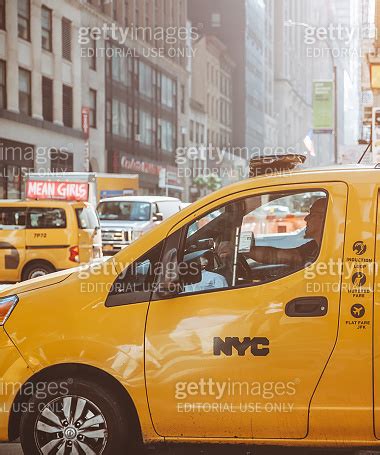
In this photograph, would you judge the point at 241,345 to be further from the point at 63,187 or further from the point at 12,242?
the point at 63,187

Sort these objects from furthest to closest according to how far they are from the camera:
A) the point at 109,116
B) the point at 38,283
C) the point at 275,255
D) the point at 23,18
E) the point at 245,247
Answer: the point at 109,116, the point at 23,18, the point at 245,247, the point at 275,255, the point at 38,283

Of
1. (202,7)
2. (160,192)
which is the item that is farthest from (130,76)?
Answer: (202,7)

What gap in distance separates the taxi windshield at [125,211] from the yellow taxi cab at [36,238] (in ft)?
25.2

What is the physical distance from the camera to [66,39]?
42.6 metres

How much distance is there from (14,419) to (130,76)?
51.0 m

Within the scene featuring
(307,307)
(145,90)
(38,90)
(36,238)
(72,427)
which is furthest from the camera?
(145,90)

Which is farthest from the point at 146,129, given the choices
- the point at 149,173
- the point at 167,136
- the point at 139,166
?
the point at 167,136

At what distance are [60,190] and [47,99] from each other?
18076 mm

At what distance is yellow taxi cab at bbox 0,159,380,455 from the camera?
450cm

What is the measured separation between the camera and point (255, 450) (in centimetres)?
486

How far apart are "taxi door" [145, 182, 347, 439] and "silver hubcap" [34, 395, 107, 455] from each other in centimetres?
37

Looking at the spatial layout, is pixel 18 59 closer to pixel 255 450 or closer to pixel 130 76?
pixel 130 76

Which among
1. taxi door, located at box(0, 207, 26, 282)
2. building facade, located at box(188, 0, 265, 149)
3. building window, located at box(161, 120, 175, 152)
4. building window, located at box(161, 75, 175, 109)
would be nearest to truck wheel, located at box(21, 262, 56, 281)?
taxi door, located at box(0, 207, 26, 282)
